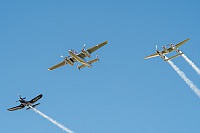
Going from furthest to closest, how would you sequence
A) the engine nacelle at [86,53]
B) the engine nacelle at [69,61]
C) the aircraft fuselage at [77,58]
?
the engine nacelle at [69,61] < the engine nacelle at [86,53] < the aircraft fuselage at [77,58]

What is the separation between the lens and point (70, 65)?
148 metres

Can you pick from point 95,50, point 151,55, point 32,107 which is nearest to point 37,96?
point 32,107

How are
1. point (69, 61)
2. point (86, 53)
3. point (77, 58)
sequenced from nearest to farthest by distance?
point (77, 58) → point (86, 53) → point (69, 61)

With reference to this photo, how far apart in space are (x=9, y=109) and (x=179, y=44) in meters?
59.5

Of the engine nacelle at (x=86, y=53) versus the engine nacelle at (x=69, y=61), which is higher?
the engine nacelle at (x=69, y=61)

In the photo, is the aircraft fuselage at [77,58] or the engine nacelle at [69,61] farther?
the engine nacelle at [69,61]

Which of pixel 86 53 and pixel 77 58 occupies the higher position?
pixel 86 53

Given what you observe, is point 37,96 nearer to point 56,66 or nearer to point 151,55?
point 56,66

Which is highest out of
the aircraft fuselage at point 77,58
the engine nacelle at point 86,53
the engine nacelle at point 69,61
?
the engine nacelle at point 69,61

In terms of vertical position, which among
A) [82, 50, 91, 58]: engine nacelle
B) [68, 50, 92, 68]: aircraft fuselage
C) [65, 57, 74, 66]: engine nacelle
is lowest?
[68, 50, 92, 68]: aircraft fuselage

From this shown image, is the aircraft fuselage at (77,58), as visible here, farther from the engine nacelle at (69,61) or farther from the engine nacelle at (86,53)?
the engine nacelle at (69,61)

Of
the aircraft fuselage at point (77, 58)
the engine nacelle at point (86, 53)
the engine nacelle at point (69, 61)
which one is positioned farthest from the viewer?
the engine nacelle at point (69, 61)

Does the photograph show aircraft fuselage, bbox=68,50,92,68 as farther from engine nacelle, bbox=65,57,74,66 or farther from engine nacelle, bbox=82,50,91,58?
engine nacelle, bbox=65,57,74,66

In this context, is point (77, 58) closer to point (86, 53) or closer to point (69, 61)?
point (86, 53)
